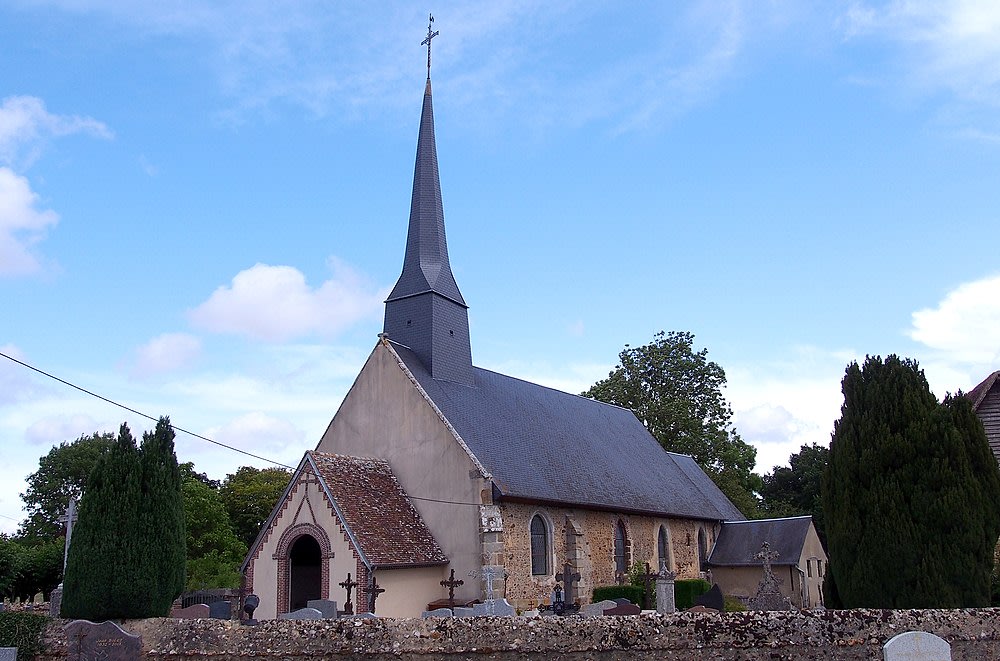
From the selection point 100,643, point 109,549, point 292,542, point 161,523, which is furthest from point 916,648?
point 292,542

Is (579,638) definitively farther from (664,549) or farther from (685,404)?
(685,404)

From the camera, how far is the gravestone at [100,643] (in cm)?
758

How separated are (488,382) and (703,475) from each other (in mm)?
14653

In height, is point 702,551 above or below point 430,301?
below

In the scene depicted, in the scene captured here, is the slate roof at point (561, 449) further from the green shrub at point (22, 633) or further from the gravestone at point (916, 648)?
the gravestone at point (916, 648)

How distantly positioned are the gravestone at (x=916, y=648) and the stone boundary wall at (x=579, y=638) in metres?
0.73

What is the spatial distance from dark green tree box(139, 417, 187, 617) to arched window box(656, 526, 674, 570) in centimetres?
1772

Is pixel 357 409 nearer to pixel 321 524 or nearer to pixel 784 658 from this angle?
pixel 321 524

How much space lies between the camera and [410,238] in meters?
24.9

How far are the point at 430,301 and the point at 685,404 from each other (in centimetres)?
2044

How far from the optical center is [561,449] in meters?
24.6

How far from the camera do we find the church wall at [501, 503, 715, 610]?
20062 millimetres

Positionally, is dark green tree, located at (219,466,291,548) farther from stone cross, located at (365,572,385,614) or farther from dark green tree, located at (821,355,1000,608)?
dark green tree, located at (821,355,1000,608)

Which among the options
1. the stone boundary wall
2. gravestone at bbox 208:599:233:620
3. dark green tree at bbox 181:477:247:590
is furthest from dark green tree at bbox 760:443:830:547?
the stone boundary wall
